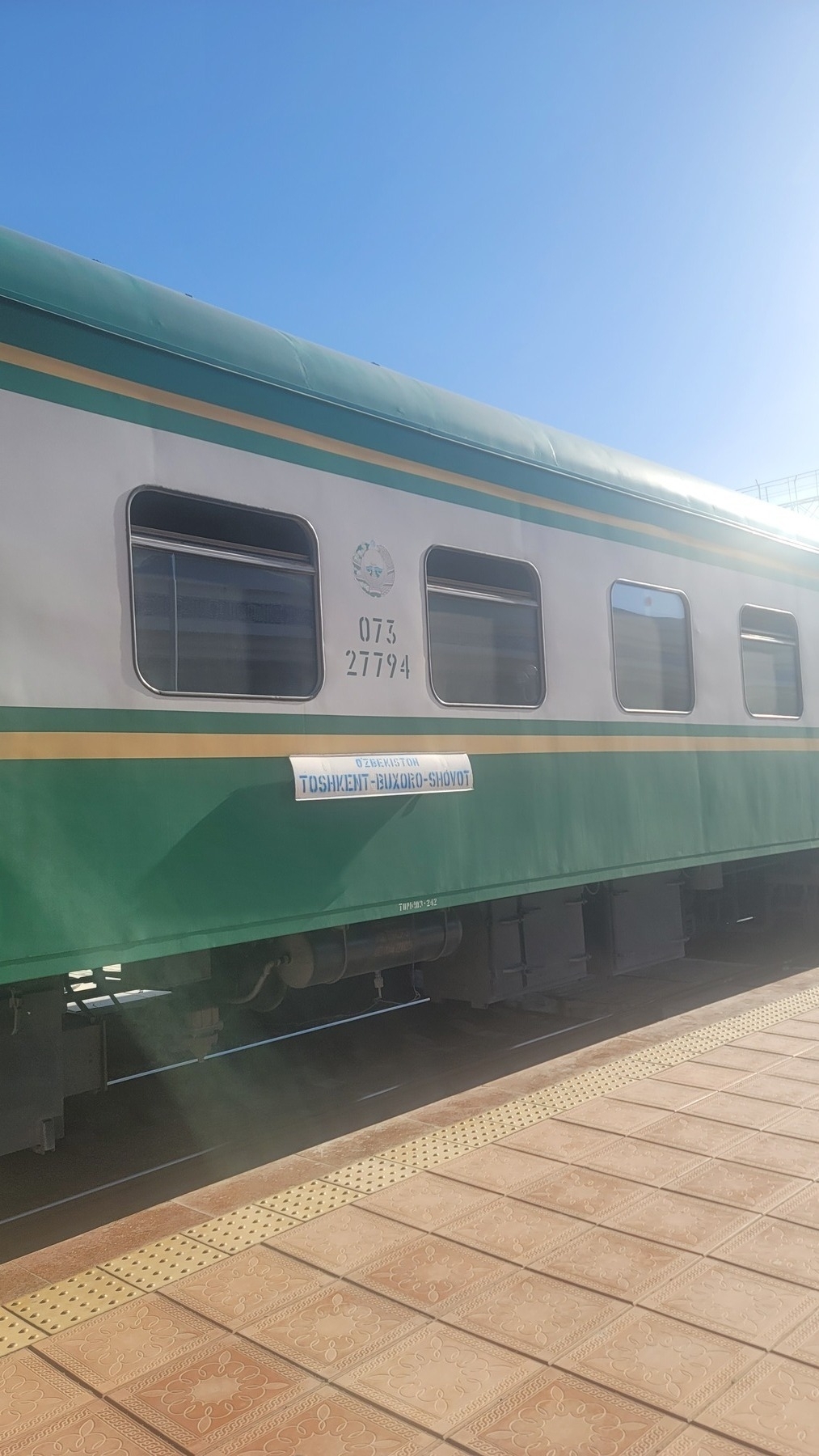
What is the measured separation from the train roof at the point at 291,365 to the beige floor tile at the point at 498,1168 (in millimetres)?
3057

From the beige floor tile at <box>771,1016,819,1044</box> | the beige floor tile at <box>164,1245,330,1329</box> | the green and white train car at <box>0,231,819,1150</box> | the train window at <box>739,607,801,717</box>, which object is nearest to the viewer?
the beige floor tile at <box>164,1245,330,1329</box>

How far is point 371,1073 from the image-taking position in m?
6.00

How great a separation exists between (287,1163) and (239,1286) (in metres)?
1.17

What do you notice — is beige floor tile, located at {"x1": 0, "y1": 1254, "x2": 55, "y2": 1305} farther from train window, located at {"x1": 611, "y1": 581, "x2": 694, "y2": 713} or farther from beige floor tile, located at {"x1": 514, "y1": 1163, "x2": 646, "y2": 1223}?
train window, located at {"x1": 611, "y1": 581, "x2": 694, "y2": 713}

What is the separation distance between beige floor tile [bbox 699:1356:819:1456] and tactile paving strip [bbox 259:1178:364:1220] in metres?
1.66

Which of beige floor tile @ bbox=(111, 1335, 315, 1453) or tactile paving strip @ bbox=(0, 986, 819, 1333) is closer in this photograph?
beige floor tile @ bbox=(111, 1335, 315, 1453)

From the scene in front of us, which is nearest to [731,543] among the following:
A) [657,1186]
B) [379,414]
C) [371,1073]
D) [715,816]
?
[715,816]

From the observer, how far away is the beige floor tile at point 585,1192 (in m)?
3.95

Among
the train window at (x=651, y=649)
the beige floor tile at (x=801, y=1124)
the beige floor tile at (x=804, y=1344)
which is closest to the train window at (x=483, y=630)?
the train window at (x=651, y=649)

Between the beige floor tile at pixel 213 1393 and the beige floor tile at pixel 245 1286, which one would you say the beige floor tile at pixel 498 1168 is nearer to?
the beige floor tile at pixel 245 1286

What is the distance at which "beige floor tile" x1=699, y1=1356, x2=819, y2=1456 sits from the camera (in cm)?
254

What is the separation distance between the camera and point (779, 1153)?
4.40 m

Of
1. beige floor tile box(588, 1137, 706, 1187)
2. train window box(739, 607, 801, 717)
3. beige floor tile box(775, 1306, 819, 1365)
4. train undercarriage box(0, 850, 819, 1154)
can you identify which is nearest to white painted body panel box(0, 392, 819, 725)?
train window box(739, 607, 801, 717)

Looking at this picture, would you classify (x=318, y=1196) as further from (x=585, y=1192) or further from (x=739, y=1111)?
(x=739, y=1111)
